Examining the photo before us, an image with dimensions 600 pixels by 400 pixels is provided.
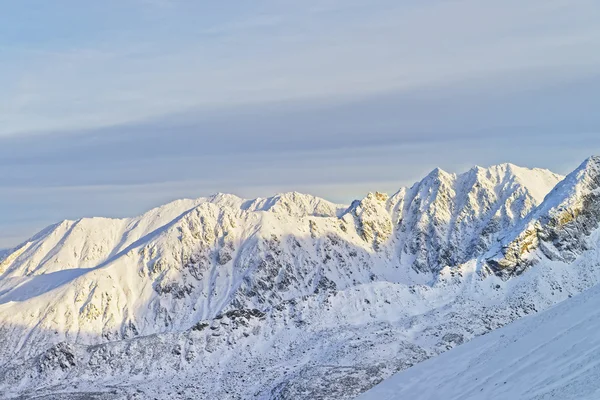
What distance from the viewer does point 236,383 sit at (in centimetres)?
15138

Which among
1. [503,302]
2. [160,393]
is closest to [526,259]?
[503,302]

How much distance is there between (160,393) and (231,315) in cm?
3328

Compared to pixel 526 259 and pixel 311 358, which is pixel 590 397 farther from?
pixel 526 259

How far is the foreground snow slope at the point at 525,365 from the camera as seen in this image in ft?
200

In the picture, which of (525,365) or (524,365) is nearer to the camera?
(525,365)

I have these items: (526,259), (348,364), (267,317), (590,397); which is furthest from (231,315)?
(590,397)

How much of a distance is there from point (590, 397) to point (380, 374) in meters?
83.9

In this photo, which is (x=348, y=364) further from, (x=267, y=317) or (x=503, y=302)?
(x=503, y=302)

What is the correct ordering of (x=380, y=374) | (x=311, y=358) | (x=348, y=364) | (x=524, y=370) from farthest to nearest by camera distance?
(x=311, y=358), (x=348, y=364), (x=380, y=374), (x=524, y=370)

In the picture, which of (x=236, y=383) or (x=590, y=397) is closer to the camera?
(x=590, y=397)

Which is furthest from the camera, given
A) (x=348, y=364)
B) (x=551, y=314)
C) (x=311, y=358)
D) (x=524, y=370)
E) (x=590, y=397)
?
(x=311, y=358)

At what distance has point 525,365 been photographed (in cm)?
7181

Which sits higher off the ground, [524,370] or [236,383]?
[524,370]

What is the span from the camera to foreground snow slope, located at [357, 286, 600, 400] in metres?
60.8
